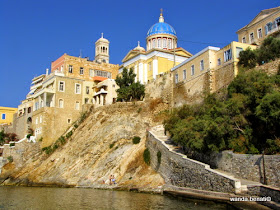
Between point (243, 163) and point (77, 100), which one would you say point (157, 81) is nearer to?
point (77, 100)

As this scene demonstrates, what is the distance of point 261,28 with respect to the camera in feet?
104

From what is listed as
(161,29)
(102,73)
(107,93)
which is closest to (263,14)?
(161,29)

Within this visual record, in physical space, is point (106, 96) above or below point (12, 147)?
above

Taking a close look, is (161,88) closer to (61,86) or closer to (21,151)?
(61,86)

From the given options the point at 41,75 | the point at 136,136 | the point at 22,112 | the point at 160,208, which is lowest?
the point at 160,208

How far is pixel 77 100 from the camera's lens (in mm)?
41625

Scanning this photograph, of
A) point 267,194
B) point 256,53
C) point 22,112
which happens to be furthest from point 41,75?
point 267,194

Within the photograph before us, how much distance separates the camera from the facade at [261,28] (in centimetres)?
2989

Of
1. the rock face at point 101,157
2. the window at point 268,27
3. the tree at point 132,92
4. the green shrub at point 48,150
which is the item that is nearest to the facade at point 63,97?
the green shrub at point 48,150

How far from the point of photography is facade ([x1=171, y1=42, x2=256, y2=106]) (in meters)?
25.2

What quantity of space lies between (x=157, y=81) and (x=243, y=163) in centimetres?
2025

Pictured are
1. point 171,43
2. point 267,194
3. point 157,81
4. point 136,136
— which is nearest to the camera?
point 267,194

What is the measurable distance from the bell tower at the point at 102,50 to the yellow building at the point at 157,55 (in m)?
11.6

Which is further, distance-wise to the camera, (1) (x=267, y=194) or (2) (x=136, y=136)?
(2) (x=136, y=136)
